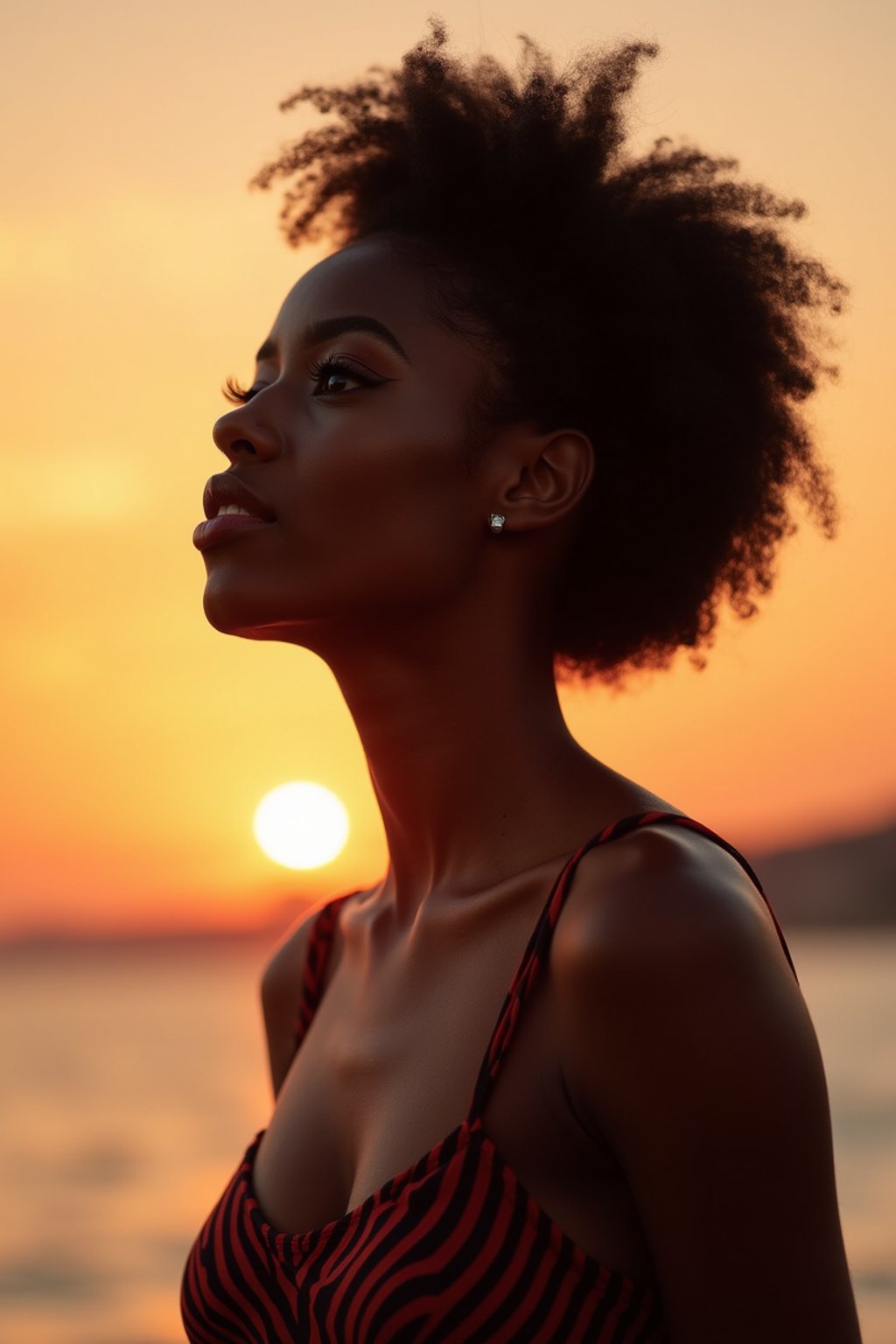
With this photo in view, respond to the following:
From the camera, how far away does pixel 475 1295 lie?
1893 millimetres

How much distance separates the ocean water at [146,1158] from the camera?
9.74 metres

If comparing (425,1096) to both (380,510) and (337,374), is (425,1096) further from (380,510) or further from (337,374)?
(337,374)

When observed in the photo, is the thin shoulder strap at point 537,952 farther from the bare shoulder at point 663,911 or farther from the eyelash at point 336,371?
the eyelash at point 336,371

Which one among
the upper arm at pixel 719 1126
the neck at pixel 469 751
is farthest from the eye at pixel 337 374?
the upper arm at pixel 719 1126

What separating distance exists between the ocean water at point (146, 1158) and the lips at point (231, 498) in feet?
9.10

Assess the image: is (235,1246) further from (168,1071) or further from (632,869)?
(168,1071)

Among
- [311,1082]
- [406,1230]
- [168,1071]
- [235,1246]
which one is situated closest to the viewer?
[406,1230]

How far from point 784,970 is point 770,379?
1118mm

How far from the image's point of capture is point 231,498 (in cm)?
236

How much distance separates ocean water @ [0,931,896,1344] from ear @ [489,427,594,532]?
100 inches

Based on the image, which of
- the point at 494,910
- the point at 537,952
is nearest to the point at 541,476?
the point at 494,910

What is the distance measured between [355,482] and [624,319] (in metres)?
0.53

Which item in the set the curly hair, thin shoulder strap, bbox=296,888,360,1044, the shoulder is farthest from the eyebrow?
thin shoulder strap, bbox=296,888,360,1044

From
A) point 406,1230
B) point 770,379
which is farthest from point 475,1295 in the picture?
point 770,379
